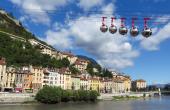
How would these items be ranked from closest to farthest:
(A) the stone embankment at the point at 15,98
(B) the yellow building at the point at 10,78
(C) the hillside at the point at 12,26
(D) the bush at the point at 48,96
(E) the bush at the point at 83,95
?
(A) the stone embankment at the point at 15,98, (D) the bush at the point at 48,96, (B) the yellow building at the point at 10,78, (E) the bush at the point at 83,95, (C) the hillside at the point at 12,26

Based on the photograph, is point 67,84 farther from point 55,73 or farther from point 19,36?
point 19,36

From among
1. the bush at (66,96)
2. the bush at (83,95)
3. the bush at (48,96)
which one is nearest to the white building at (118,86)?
the bush at (83,95)

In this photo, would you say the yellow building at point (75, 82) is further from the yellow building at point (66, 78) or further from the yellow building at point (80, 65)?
the yellow building at point (80, 65)

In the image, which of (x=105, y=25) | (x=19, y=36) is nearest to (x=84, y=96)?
(x=19, y=36)

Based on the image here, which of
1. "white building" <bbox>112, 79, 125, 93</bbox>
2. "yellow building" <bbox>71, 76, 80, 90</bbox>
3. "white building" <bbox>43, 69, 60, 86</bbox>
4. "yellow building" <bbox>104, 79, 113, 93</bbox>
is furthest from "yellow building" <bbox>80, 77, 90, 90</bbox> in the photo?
"white building" <bbox>112, 79, 125, 93</bbox>

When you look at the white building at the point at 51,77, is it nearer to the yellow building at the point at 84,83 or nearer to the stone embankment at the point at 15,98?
the yellow building at the point at 84,83

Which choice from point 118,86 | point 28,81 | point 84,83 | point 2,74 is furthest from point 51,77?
point 118,86

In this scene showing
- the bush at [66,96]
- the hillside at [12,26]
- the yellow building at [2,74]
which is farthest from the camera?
the hillside at [12,26]

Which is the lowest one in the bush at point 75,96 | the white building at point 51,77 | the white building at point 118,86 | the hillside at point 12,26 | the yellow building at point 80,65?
the bush at point 75,96

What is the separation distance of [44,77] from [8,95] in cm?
2910

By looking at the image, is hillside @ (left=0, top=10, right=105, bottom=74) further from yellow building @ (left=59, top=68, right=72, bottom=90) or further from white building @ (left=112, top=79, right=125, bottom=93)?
white building @ (left=112, top=79, right=125, bottom=93)

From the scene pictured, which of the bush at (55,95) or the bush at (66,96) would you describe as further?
the bush at (66,96)

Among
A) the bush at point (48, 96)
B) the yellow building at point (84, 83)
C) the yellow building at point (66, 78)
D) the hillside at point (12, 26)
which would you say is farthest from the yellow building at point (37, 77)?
the hillside at point (12, 26)

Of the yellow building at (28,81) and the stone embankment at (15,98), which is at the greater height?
the yellow building at (28,81)
